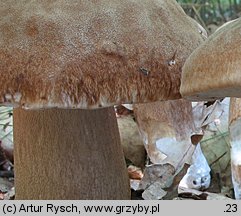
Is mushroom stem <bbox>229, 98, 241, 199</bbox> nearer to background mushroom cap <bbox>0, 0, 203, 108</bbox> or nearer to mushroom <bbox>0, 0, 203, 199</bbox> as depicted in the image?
mushroom <bbox>0, 0, 203, 199</bbox>

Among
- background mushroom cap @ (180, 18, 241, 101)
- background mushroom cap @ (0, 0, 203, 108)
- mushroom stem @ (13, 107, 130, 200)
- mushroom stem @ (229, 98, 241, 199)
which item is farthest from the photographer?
mushroom stem @ (229, 98, 241, 199)

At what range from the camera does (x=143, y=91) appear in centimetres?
152

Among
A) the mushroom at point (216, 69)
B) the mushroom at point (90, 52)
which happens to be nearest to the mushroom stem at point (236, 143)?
the mushroom at point (90, 52)

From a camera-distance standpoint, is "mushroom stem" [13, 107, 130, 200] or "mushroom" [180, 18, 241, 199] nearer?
"mushroom" [180, 18, 241, 199]

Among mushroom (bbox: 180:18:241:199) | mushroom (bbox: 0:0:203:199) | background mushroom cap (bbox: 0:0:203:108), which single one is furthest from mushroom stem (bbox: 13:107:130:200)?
mushroom (bbox: 180:18:241:199)

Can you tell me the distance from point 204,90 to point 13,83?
1.80 ft

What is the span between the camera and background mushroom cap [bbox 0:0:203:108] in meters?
1.46

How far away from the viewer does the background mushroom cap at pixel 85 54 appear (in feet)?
4.79

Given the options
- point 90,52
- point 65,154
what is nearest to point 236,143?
point 65,154

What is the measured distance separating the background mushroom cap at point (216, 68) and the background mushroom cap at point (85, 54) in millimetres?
211

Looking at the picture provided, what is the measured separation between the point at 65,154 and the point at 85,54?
0.52 meters

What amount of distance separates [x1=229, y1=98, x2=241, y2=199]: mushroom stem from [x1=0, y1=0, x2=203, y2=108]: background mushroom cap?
0.58m
